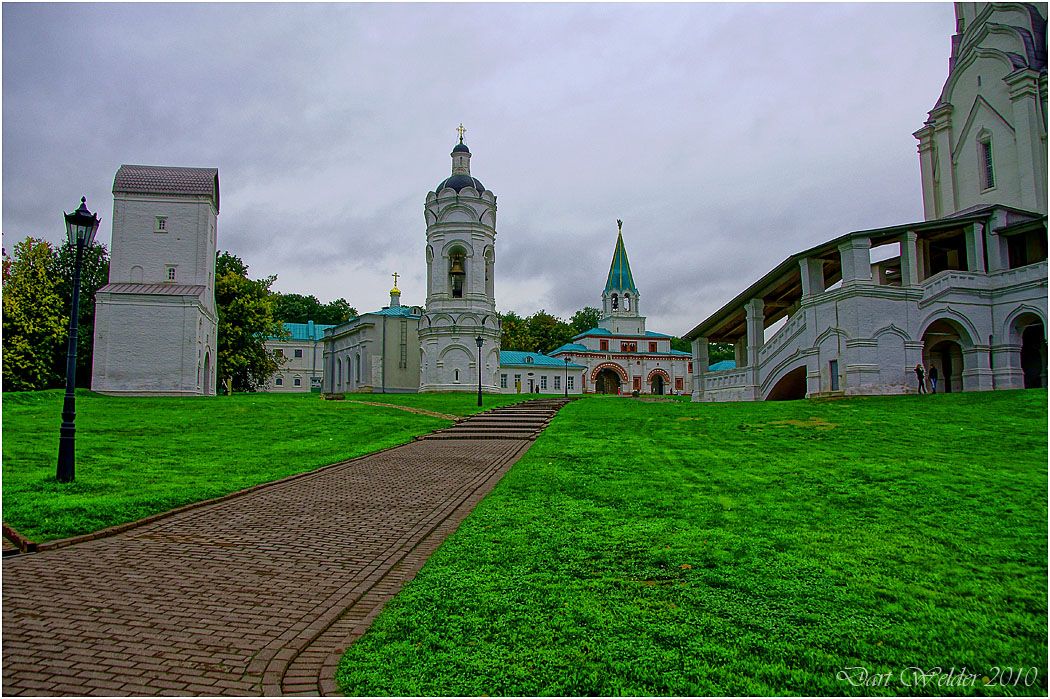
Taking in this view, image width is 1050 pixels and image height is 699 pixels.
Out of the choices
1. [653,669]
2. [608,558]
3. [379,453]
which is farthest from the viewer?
[379,453]

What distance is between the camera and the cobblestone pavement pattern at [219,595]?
14.3ft

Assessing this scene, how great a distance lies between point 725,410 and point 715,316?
1369 centimetres

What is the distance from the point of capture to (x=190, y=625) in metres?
5.13

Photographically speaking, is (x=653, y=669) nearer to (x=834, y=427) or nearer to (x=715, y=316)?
(x=834, y=427)

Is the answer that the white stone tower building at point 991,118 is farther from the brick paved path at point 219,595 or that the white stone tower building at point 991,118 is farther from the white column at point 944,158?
the brick paved path at point 219,595

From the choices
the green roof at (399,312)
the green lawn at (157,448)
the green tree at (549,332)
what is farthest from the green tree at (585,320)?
the green lawn at (157,448)

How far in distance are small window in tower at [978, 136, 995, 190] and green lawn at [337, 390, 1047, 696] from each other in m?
27.3

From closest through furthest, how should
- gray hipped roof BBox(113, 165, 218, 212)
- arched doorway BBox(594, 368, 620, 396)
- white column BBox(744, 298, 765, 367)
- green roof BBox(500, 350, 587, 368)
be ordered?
white column BBox(744, 298, 765, 367), gray hipped roof BBox(113, 165, 218, 212), green roof BBox(500, 350, 587, 368), arched doorway BBox(594, 368, 620, 396)

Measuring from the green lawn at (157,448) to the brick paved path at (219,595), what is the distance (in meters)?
1.03

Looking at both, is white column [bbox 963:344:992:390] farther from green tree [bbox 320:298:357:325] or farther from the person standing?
green tree [bbox 320:298:357:325]

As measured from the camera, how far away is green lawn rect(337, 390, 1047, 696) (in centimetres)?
428

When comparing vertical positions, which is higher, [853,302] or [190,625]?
[853,302]

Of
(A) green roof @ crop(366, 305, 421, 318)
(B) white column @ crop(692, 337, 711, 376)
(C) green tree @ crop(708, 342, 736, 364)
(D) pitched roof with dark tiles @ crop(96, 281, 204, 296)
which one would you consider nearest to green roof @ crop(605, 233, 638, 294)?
(C) green tree @ crop(708, 342, 736, 364)

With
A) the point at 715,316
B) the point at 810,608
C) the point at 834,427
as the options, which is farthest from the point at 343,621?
the point at 715,316
